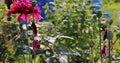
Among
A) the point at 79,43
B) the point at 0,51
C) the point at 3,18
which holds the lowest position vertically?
the point at 79,43

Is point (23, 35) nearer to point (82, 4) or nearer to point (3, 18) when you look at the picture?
point (3, 18)

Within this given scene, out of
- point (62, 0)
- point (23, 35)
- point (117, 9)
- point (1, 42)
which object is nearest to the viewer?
point (23, 35)

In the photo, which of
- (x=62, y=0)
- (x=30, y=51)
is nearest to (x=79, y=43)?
(x=62, y=0)

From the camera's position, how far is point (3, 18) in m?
2.23

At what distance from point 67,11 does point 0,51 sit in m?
0.65

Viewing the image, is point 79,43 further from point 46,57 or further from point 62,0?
point 46,57

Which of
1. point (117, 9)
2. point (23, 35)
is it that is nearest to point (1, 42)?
point (23, 35)

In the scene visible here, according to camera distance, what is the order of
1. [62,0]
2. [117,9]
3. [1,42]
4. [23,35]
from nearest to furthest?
[23,35]
[1,42]
[62,0]
[117,9]

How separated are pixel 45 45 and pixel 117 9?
9.46 meters

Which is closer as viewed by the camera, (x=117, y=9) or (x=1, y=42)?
(x=1, y=42)

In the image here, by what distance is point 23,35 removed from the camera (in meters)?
2.03

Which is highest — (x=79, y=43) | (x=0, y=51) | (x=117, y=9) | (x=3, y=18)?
(x=3, y=18)

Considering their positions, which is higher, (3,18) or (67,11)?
(3,18)

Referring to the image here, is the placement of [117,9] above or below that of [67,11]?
below
